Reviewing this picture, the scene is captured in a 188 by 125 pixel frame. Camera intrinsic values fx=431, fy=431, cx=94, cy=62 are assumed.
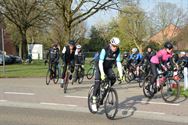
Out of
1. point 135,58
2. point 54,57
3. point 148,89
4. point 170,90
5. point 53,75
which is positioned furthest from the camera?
point 135,58

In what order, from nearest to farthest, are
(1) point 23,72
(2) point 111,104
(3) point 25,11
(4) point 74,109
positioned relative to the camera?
(2) point 111,104, (4) point 74,109, (1) point 23,72, (3) point 25,11

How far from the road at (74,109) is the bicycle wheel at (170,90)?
0.62ft

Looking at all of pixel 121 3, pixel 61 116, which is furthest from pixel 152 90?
pixel 121 3

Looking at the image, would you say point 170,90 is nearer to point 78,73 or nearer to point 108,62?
point 108,62

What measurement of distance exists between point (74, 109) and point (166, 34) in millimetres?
69301

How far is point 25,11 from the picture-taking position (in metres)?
45.4

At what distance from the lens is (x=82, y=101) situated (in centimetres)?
1245

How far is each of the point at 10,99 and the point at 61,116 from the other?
3610 millimetres

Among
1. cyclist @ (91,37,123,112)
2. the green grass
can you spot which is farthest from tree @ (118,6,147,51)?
cyclist @ (91,37,123,112)

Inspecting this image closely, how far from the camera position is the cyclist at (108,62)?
9.53 meters

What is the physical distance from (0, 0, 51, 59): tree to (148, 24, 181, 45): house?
34974mm

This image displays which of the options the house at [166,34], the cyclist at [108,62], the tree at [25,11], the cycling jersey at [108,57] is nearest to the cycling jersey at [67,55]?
the cyclist at [108,62]

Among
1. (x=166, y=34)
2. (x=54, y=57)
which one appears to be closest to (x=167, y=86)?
(x=54, y=57)

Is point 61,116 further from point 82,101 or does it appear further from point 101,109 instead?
point 82,101
